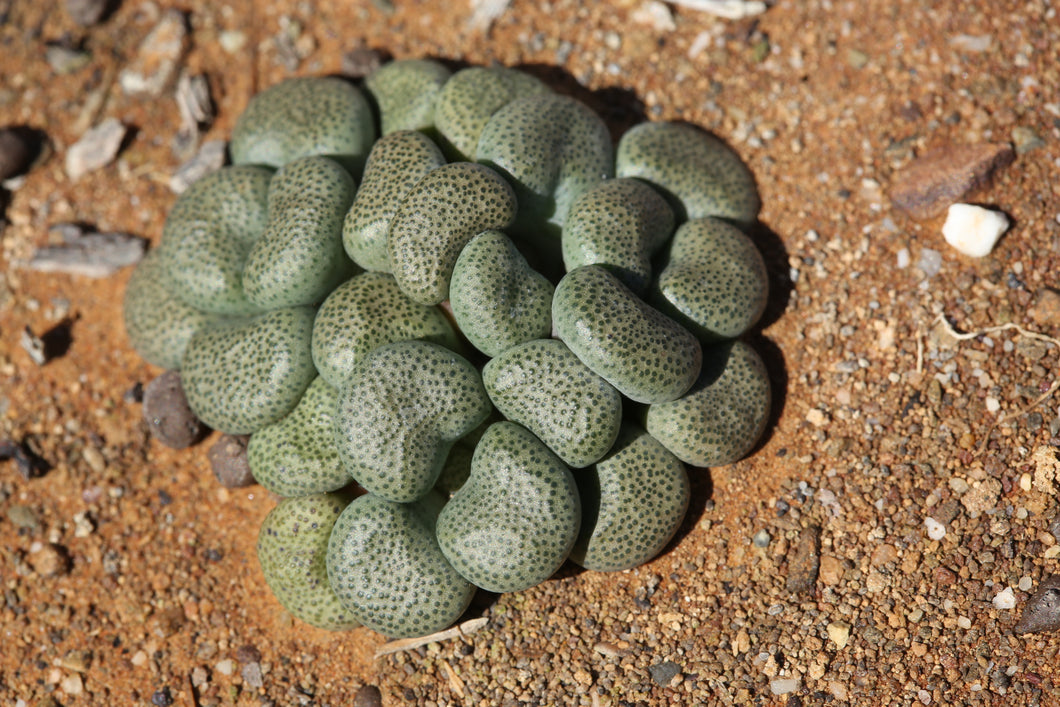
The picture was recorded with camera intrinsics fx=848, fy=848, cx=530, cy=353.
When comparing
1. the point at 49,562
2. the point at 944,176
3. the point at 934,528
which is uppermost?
the point at 944,176

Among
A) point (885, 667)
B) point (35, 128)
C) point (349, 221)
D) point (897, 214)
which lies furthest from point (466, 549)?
point (35, 128)

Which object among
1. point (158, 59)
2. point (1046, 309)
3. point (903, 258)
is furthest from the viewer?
point (158, 59)

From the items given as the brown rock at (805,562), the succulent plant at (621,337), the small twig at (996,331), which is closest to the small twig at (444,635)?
the succulent plant at (621,337)

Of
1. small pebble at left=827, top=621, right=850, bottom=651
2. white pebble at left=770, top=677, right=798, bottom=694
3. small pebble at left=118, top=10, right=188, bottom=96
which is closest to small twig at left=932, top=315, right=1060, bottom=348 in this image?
small pebble at left=827, top=621, right=850, bottom=651

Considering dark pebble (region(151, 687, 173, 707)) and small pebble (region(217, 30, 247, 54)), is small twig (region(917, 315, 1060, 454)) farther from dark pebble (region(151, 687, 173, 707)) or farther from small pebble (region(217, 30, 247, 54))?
small pebble (region(217, 30, 247, 54))

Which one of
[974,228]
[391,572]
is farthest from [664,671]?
[974,228]

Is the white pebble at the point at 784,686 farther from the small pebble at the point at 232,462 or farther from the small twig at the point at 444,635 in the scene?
the small pebble at the point at 232,462

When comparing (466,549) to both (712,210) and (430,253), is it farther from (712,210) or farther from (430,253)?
(712,210)

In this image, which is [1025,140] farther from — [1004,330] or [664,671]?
[664,671]
